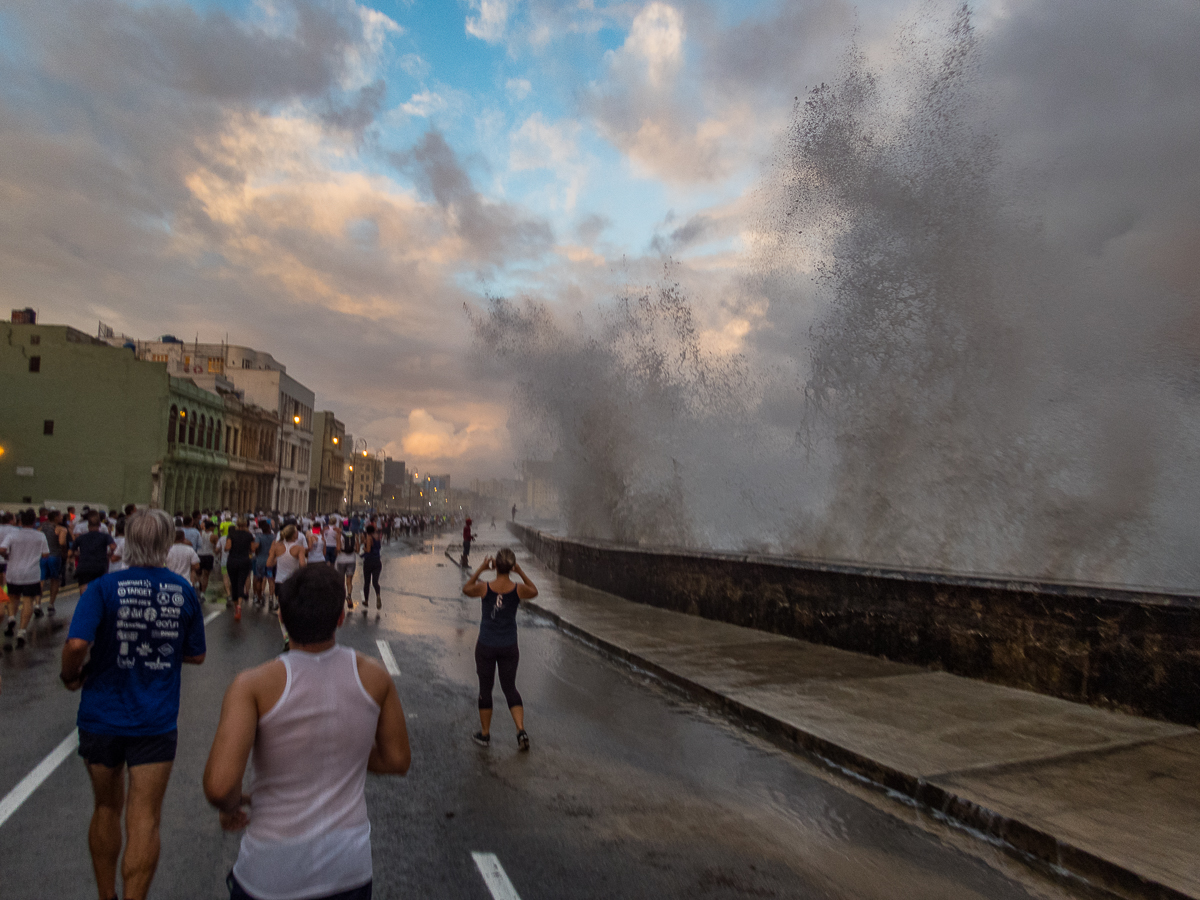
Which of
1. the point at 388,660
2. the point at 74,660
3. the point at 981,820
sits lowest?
the point at 388,660

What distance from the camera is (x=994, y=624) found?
302 inches

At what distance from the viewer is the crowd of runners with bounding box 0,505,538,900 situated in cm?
202

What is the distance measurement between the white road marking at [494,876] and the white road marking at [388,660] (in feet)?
14.5

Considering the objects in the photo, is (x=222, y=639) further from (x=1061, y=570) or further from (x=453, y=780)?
(x=1061, y=570)

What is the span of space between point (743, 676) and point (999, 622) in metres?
2.61

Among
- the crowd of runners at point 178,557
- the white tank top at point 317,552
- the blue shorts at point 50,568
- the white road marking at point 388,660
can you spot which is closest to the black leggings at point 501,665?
the crowd of runners at point 178,557

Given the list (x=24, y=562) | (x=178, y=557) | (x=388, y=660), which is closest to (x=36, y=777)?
(x=178, y=557)

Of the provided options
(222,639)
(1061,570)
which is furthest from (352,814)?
Result: (1061,570)

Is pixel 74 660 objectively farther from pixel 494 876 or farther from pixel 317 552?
pixel 317 552

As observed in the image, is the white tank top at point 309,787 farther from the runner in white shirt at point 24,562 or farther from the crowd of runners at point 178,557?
the runner in white shirt at point 24,562

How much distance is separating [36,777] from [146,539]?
9.05ft

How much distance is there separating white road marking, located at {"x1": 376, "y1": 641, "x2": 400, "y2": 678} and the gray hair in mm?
4990

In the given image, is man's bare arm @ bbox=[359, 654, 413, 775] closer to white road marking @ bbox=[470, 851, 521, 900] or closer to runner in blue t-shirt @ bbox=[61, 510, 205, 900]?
runner in blue t-shirt @ bbox=[61, 510, 205, 900]

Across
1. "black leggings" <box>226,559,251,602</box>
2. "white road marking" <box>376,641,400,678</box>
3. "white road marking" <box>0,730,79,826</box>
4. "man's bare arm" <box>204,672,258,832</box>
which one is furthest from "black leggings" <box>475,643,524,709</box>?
"black leggings" <box>226,559,251,602</box>
